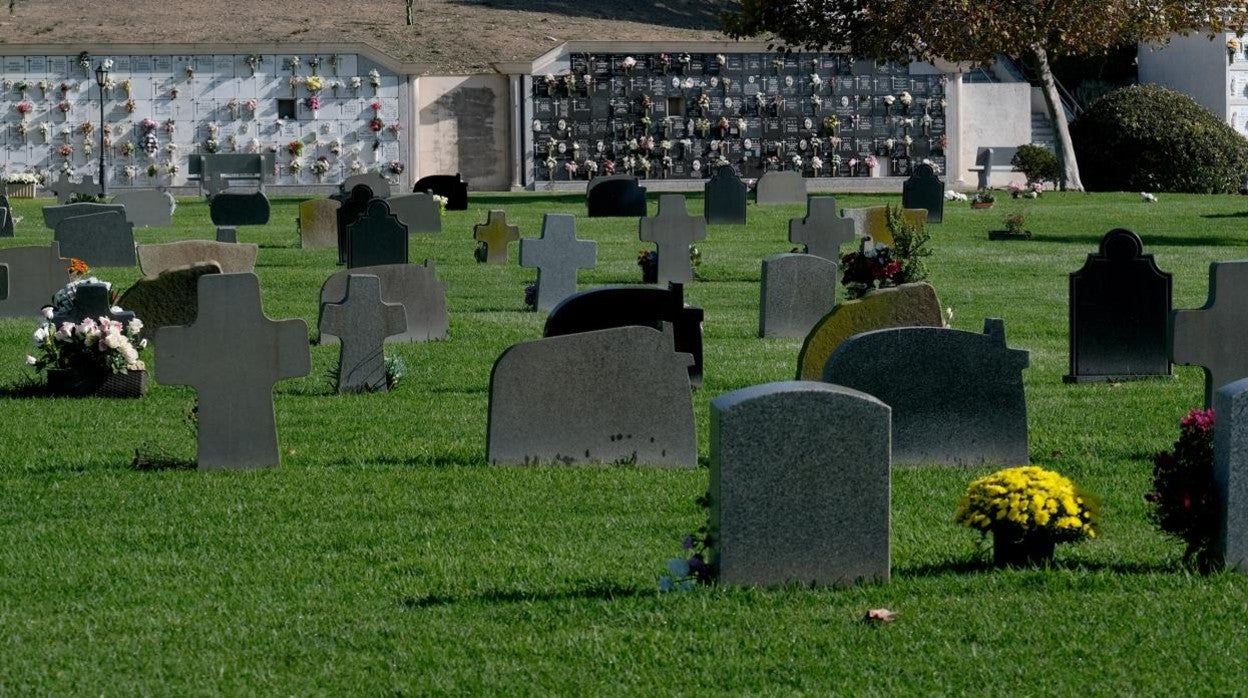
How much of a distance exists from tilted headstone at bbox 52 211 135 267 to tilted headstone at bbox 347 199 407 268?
4463 mm

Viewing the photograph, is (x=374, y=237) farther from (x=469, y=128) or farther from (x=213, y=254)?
(x=469, y=128)

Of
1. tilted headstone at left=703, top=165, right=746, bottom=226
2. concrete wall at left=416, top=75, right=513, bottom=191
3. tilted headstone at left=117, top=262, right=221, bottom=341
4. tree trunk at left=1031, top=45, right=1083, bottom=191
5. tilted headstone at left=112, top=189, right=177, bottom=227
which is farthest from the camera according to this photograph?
concrete wall at left=416, top=75, right=513, bottom=191

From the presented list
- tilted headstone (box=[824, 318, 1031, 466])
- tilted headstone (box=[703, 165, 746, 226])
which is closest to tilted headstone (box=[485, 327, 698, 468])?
tilted headstone (box=[824, 318, 1031, 466])

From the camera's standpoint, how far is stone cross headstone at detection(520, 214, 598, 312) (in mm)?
20578

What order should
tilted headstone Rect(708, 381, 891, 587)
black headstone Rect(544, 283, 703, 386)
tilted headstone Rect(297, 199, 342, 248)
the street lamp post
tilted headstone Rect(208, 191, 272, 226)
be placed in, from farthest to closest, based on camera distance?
the street lamp post < tilted headstone Rect(208, 191, 272, 226) < tilted headstone Rect(297, 199, 342, 248) < black headstone Rect(544, 283, 703, 386) < tilted headstone Rect(708, 381, 891, 587)

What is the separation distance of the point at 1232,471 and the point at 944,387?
3.08 meters

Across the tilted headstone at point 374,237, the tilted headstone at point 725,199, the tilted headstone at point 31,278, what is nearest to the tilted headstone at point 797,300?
the tilted headstone at point 374,237

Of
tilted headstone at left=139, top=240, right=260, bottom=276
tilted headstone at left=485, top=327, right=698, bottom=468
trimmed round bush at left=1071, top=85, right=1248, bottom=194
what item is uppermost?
trimmed round bush at left=1071, top=85, right=1248, bottom=194

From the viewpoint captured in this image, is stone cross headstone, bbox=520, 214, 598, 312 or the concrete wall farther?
the concrete wall

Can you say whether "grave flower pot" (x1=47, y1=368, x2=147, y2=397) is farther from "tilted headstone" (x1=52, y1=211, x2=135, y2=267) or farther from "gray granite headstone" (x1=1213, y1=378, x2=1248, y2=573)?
"tilted headstone" (x1=52, y1=211, x2=135, y2=267)

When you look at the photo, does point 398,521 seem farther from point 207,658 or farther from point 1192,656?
point 1192,656

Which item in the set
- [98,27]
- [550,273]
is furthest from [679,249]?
[98,27]

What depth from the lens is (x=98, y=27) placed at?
50.8 metres

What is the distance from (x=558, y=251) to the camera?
68.1 feet
